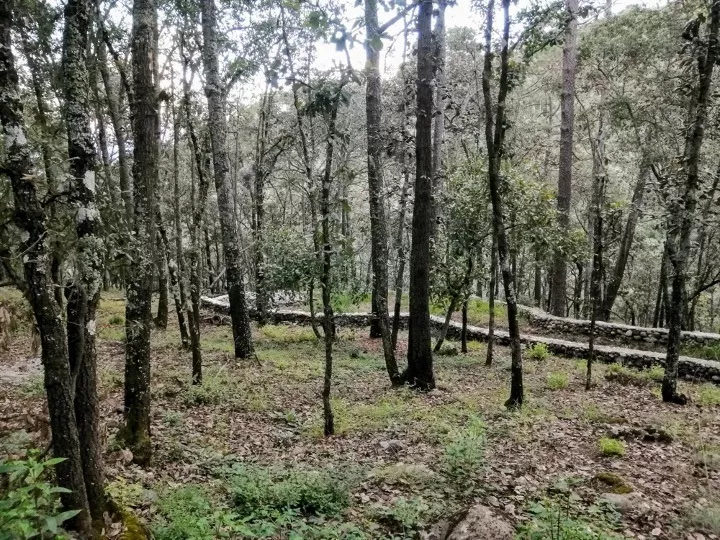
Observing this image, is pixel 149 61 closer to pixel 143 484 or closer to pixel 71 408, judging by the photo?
pixel 71 408

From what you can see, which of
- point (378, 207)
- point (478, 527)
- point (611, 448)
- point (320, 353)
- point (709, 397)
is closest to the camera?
point (478, 527)

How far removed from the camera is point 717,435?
24.2ft

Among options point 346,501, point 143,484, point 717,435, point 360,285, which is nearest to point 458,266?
point 360,285

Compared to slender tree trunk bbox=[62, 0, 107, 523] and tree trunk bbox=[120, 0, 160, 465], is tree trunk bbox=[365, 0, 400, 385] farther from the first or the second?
slender tree trunk bbox=[62, 0, 107, 523]

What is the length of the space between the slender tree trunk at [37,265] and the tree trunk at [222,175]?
7.52 metres

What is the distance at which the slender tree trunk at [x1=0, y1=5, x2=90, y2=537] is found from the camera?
300cm

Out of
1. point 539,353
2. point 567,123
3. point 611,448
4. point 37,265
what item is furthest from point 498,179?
point 567,123

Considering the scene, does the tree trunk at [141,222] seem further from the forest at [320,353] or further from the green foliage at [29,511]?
the green foliage at [29,511]

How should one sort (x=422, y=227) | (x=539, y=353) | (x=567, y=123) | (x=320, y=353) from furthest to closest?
(x=567, y=123), (x=539, y=353), (x=320, y=353), (x=422, y=227)

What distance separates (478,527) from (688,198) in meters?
7.14

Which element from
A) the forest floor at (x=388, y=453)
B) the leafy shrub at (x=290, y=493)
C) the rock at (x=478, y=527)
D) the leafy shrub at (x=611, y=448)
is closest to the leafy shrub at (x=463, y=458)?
the forest floor at (x=388, y=453)

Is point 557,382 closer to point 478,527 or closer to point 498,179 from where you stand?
point 498,179

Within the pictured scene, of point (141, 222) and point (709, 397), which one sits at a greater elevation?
point (141, 222)

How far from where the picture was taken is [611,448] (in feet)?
21.4
